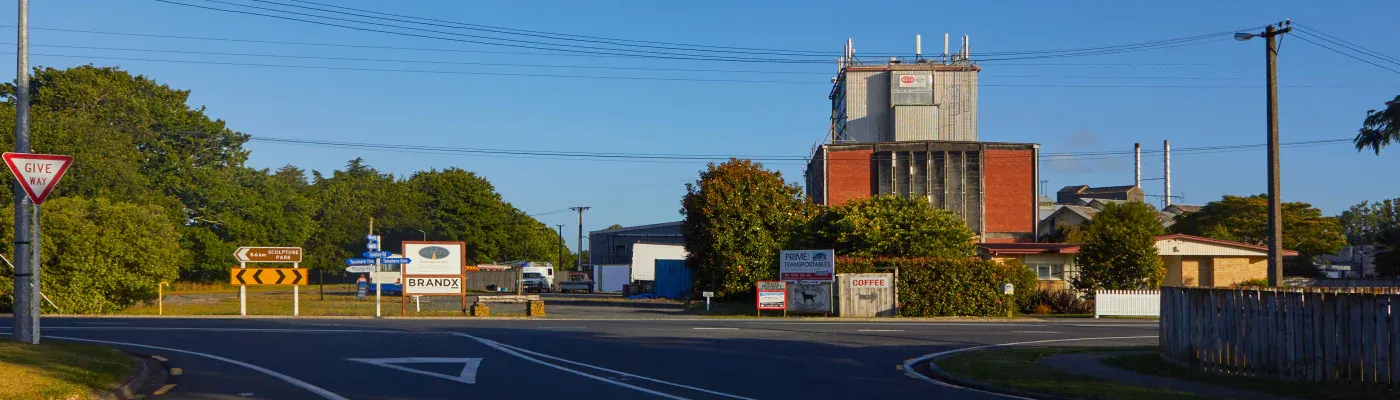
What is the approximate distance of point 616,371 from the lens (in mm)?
15922

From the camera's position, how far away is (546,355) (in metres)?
18.4

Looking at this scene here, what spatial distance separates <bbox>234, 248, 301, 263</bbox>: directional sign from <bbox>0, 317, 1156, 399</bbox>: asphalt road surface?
4150mm

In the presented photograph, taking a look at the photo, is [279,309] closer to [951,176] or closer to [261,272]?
[261,272]

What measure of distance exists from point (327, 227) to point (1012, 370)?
7635 cm

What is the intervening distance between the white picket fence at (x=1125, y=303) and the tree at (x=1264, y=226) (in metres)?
34.8

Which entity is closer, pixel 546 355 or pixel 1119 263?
pixel 546 355

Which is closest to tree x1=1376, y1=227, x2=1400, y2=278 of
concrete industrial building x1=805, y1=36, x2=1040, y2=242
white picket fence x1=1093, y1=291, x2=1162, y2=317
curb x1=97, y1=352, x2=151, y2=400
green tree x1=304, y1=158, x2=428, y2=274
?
concrete industrial building x1=805, y1=36, x2=1040, y2=242

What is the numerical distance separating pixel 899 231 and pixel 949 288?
3686 mm

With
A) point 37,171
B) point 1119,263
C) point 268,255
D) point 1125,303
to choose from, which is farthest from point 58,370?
point 1119,263

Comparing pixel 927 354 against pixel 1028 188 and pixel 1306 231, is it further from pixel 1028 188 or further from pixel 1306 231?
pixel 1306 231

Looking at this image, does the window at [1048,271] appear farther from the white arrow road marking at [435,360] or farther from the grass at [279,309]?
the white arrow road marking at [435,360]

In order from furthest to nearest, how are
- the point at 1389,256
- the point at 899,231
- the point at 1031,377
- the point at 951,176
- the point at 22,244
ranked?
the point at 951,176 → the point at 1389,256 → the point at 899,231 → the point at 22,244 → the point at 1031,377

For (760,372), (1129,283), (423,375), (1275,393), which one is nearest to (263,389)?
(423,375)

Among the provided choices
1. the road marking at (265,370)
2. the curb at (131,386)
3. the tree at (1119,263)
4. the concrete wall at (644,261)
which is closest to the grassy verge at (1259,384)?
the road marking at (265,370)
